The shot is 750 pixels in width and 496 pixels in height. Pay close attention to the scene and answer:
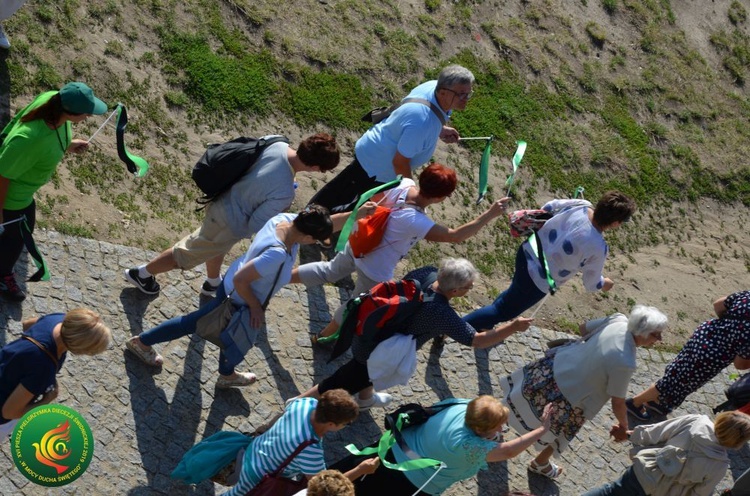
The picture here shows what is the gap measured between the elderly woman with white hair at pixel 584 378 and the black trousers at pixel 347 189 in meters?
2.25

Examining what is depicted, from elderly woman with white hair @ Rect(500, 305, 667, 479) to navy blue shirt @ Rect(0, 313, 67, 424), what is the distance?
12.3 feet

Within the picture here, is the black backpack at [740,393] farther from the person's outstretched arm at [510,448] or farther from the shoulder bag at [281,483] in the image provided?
the shoulder bag at [281,483]

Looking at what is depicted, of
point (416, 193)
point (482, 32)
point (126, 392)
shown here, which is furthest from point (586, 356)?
point (482, 32)

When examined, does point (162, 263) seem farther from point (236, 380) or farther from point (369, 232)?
point (369, 232)

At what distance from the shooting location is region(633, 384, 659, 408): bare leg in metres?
8.98

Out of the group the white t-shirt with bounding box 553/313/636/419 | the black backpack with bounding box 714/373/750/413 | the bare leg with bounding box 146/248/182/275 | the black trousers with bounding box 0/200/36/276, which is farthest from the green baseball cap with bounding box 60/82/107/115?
the black backpack with bounding box 714/373/750/413

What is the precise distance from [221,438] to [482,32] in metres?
8.30

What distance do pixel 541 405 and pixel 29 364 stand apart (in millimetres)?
3938

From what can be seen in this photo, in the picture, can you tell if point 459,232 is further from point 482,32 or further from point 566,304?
point 482,32

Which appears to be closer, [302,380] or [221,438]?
[221,438]

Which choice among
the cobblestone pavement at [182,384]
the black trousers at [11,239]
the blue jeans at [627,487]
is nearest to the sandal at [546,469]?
the cobblestone pavement at [182,384]

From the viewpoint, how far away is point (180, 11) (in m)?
10.6

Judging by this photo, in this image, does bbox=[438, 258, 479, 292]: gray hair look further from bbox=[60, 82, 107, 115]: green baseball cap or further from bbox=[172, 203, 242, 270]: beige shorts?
bbox=[60, 82, 107, 115]: green baseball cap

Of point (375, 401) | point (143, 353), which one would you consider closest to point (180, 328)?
point (143, 353)
